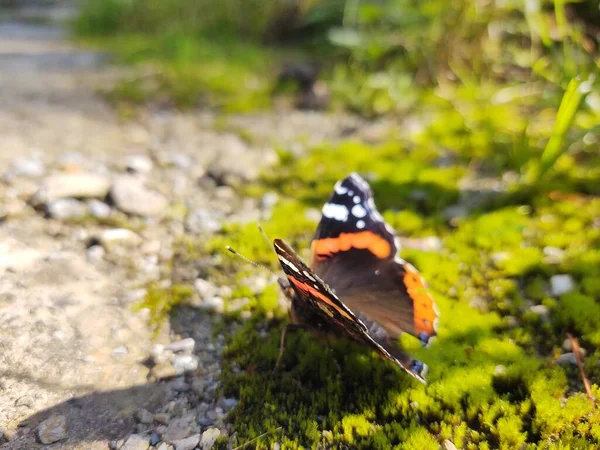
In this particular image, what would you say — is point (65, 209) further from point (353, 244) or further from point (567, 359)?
point (567, 359)

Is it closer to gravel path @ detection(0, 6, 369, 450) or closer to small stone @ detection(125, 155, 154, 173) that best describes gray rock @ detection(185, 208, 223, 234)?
gravel path @ detection(0, 6, 369, 450)

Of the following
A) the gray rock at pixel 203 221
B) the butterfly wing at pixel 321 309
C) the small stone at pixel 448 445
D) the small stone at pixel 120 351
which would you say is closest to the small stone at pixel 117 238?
the gray rock at pixel 203 221

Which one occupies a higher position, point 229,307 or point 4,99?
point 4,99

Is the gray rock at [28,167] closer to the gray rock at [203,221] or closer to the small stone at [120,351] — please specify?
the gray rock at [203,221]

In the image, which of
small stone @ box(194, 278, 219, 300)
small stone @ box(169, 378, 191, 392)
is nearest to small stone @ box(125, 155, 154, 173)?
small stone @ box(194, 278, 219, 300)

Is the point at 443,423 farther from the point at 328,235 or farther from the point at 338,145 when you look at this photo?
the point at 338,145

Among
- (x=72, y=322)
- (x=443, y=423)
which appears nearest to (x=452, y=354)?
(x=443, y=423)

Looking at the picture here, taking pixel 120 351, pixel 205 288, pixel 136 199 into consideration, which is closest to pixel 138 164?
pixel 136 199
